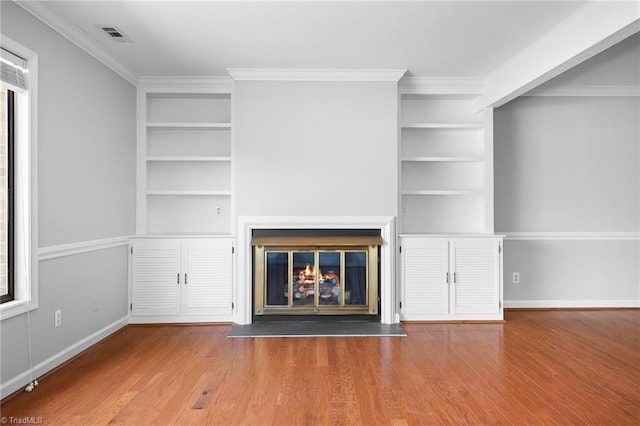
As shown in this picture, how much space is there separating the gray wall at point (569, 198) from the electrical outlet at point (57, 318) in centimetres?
424

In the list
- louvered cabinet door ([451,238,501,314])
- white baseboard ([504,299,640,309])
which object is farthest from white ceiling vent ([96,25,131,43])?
white baseboard ([504,299,640,309])

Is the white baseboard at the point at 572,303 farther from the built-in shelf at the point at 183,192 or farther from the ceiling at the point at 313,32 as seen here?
the built-in shelf at the point at 183,192

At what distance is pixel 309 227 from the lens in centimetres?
424

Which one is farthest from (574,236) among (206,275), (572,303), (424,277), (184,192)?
(184,192)

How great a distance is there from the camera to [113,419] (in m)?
2.30

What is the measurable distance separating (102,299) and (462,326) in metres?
3.28

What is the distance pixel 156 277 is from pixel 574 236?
177 inches

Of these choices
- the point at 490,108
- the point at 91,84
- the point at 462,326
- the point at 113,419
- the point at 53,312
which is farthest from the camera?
the point at 490,108

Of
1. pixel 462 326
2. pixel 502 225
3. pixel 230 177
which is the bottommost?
pixel 462 326

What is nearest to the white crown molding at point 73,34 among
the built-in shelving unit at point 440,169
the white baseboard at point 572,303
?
the built-in shelving unit at point 440,169

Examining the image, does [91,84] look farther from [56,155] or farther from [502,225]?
[502,225]

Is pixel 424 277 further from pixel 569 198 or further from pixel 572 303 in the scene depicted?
pixel 569 198

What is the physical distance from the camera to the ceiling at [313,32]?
9.39 ft

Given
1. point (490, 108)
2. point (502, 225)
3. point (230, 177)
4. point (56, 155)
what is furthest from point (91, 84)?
point (502, 225)
